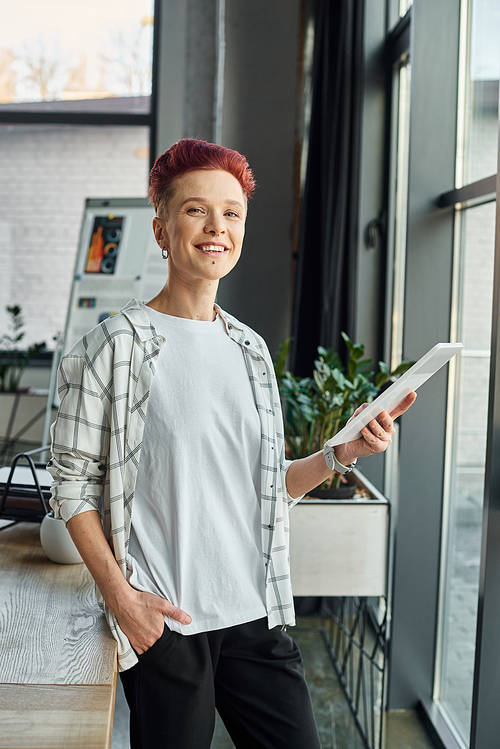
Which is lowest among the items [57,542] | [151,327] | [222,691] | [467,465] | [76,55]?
[222,691]

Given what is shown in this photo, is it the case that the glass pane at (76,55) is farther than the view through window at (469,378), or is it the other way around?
the glass pane at (76,55)

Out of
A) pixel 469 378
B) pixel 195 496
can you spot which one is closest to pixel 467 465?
pixel 469 378

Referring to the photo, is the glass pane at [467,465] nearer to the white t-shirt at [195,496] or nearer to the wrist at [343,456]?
the wrist at [343,456]

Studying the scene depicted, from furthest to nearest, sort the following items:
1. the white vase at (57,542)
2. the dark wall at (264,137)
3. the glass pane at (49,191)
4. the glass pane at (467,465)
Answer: the glass pane at (49,191) → the dark wall at (264,137) → the glass pane at (467,465) → the white vase at (57,542)

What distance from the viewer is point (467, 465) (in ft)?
6.57

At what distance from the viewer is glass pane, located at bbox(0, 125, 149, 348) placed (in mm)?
4211

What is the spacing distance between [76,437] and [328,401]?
→ 3.56ft

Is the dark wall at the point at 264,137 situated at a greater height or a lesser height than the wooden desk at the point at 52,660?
greater

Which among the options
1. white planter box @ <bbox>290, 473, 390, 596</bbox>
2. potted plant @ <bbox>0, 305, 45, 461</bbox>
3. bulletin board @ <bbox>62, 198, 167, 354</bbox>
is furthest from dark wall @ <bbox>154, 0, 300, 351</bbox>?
white planter box @ <bbox>290, 473, 390, 596</bbox>

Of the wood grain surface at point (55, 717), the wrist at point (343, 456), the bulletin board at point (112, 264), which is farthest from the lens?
the bulletin board at point (112, 264)

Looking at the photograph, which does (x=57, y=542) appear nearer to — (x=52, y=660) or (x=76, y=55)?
(x=52, y=660)

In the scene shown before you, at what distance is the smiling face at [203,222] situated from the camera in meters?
1.10

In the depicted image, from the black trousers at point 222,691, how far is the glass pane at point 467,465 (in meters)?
0.97

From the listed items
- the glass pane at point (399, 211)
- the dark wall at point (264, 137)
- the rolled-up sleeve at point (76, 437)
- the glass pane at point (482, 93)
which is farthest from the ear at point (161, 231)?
the dark wall at point (264, 137)
